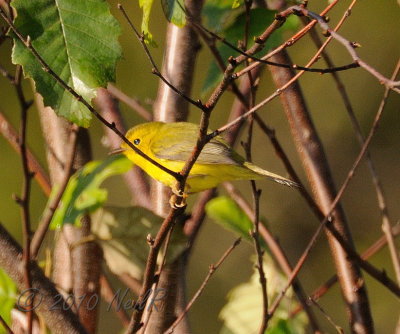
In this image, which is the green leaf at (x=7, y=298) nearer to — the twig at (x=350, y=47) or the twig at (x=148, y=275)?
the twig at (x=148, y=275)

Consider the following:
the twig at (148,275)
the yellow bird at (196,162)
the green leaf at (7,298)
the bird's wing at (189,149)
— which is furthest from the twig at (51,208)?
the bird's wing at (189,149)

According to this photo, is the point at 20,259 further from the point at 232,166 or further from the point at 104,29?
the point at 232,166

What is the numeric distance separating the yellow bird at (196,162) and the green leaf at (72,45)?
87cm

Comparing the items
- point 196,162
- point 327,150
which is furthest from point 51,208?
point 327,150

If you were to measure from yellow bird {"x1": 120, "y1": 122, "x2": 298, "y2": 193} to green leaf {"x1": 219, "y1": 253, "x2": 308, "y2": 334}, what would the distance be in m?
0.35

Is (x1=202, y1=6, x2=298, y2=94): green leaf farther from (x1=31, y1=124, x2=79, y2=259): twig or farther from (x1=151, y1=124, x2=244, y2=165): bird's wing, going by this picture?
(x1=151, y1=124, x2=244, y2=165): bird's wing

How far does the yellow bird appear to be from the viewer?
2.78 metres

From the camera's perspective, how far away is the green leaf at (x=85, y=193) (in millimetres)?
2131

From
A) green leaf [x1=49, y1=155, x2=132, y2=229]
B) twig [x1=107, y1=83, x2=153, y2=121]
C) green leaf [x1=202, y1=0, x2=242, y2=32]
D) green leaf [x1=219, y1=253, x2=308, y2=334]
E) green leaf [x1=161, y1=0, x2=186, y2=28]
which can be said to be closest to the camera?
green leaf [x1=161, y1=0, x2=186, y2=28]

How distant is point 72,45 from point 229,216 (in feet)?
2.68

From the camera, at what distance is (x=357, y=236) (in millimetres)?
5715

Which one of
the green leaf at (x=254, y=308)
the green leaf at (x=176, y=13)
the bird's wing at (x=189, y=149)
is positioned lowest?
the green leaf at (x=254, y=308)

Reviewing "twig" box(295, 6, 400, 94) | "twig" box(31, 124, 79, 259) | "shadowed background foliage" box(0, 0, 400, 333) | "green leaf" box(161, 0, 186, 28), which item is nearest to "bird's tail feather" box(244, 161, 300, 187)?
"twig" box(31, 124, 79, 259)

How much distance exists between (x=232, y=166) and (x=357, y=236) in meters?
3.14
